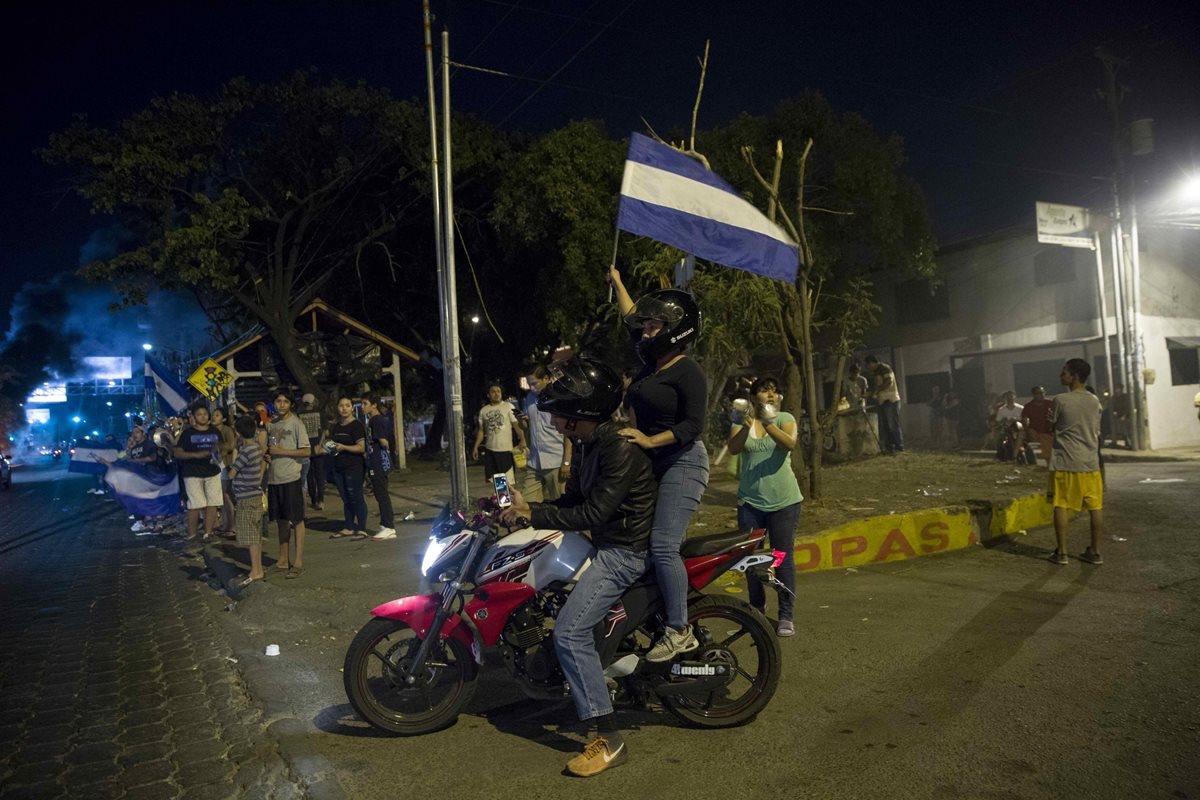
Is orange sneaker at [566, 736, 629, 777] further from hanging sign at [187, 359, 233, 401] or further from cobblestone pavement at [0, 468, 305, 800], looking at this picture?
hanging sign at [187, 359, 233, 401]

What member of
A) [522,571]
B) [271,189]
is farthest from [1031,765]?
[271,189]

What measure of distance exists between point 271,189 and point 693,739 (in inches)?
993

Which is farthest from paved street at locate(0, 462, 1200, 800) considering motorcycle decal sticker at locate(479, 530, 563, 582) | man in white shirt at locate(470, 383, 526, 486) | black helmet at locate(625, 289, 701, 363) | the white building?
the white building

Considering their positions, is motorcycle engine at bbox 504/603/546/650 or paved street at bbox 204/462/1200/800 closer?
paved street at bbox 204/462/1200/800

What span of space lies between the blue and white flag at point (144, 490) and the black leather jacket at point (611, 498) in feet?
43.2

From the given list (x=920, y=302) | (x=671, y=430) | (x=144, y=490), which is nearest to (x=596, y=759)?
(x=671, y=430)

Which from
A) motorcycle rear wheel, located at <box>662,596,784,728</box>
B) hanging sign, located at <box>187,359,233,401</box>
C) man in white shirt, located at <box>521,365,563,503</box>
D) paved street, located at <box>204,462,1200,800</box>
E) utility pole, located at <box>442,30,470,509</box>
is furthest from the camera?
hanging sign, located at <box>187,359,233,401</box>

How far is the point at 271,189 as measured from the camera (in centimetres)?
2625

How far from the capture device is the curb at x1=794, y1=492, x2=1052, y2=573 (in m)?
8.53

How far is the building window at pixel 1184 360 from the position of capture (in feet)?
72.9

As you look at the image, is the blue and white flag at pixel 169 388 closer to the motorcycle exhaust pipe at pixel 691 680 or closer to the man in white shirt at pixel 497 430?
the man in white shirt at pixel 497 430

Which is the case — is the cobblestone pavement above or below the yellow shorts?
below

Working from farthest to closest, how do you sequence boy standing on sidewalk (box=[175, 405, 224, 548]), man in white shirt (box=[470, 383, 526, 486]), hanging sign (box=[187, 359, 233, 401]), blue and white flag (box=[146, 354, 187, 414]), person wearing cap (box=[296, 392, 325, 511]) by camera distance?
hanging sign (box=[187, 359, 233, 401])
blue and white flag (box=[146, 354, 187, 414])
person wearing cap (box=[296, 392, 325, 511])
boy standing on sidewalk (box=[175, 405, 224, 548])
man in white shirt (box=[470, 383, 526, 486])

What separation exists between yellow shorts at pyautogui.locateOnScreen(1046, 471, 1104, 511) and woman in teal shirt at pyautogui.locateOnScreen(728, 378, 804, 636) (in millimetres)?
3347
